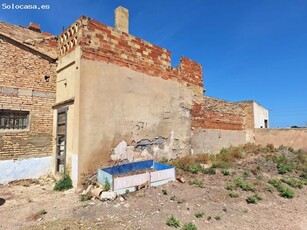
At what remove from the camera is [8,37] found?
6.85m

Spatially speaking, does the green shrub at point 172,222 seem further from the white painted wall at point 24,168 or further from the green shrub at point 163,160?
the white painted wall at point 24,168

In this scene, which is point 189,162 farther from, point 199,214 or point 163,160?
point 199,214

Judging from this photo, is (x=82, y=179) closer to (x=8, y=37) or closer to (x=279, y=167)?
(x=8, y=37)

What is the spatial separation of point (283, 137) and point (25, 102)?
13098 mm

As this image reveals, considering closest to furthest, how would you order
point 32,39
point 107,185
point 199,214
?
1. point 199,214
2. point 107,185
3. point 32,39

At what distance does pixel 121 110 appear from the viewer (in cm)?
706

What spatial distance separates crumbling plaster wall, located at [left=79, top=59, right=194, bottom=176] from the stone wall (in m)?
6.85

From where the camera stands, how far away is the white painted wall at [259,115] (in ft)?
47.5

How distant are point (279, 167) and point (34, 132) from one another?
8401 millimetres

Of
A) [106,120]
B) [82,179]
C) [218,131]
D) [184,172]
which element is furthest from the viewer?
[218,131]

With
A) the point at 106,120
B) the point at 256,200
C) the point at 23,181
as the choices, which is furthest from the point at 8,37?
the point at 256,200

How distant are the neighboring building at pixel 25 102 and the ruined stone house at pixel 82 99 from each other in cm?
3

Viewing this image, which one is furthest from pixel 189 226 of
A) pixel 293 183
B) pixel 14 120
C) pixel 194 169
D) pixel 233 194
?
pixel 14 120

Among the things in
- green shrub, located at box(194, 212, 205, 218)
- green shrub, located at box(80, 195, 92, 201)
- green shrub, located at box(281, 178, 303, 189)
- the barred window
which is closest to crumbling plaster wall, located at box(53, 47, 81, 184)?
green shrub, located at box(80, 195, 92, 201)
